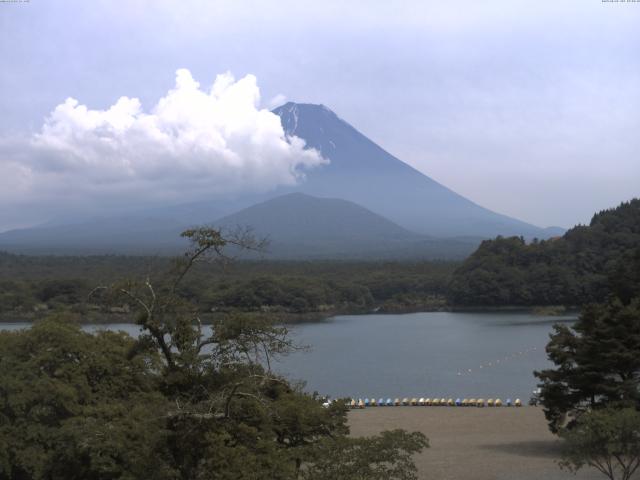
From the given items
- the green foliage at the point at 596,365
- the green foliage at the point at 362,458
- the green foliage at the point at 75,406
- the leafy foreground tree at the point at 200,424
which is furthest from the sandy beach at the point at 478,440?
the green foliage at the point at 362,458

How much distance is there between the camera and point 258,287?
49.1 m

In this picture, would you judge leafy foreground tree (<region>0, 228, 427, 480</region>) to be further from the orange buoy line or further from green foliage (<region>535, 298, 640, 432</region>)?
the orange buoy line

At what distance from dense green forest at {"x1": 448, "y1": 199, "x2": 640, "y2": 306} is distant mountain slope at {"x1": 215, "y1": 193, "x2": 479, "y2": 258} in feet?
173

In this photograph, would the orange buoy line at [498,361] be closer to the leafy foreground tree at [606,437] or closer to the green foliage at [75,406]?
the leafy foreground tree at [606,437]

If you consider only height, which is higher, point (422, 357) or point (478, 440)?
point (478, 440)

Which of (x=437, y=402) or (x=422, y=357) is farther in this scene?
(x=422, y=357)

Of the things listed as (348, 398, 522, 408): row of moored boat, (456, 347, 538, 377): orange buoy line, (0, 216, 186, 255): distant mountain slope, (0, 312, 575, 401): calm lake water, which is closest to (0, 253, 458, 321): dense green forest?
(0, 312, 575, 401): calm lake water

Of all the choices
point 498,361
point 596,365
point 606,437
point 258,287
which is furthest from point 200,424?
point 258,287

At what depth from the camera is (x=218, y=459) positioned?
656 centimetres

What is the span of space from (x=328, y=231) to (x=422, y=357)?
113489 mm

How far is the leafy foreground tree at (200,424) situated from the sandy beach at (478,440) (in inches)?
156

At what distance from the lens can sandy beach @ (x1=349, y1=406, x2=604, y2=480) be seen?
39.3ft

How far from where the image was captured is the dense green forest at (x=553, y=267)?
51344 millimetres

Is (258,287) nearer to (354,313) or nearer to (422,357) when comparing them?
(354,313)
